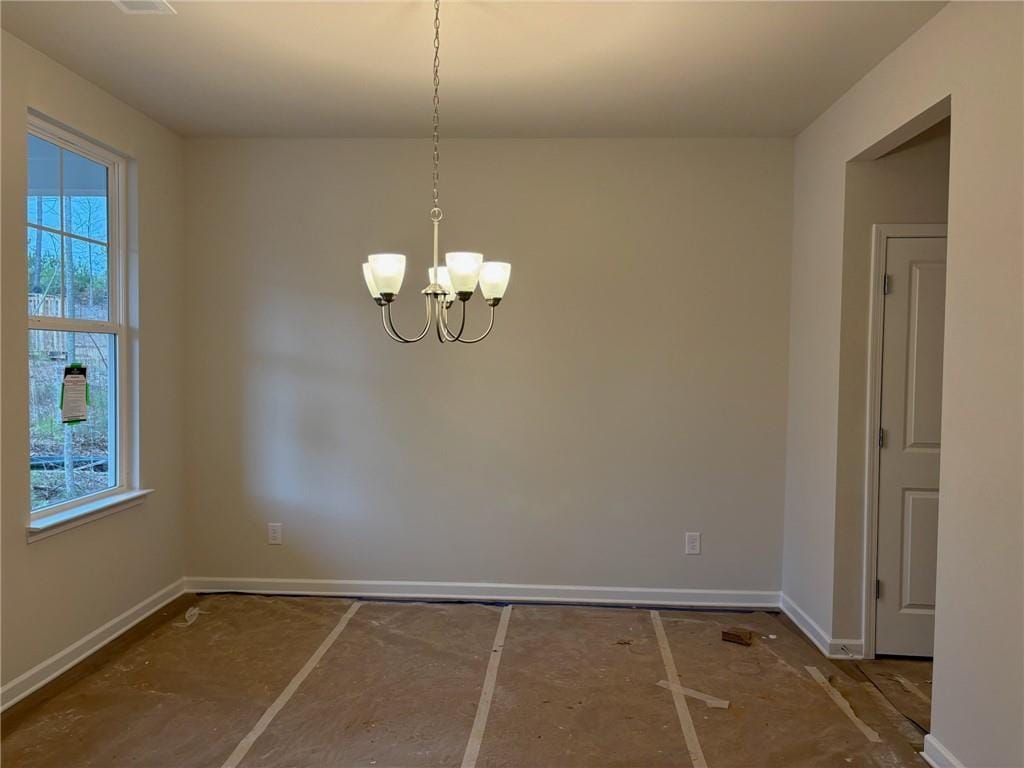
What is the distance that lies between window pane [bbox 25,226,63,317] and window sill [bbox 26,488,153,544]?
0.90m

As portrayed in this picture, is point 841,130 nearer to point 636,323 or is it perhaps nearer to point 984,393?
point 636,323

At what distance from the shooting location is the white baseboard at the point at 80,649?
2680mm

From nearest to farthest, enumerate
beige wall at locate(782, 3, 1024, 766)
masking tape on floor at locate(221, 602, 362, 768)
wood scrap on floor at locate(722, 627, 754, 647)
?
beige wall at locate(782, 3, 1024, 766), masking tape on floor at locate(221, 602, 362, 768), wood scrap on floor at locate(722, 627, 754, 647)

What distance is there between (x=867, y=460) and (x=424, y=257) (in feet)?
8.40

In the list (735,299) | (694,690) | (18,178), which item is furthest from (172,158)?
(694,690)

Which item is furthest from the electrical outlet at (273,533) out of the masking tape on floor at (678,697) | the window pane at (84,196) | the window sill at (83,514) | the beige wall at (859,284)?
the beige wall at (859,284)

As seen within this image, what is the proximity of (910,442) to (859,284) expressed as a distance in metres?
0.79

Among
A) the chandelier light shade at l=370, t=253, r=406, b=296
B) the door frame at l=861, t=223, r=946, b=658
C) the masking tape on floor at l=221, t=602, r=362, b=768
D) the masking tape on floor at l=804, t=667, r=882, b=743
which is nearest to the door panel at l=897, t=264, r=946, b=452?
the door frame at l=861, t=223, r=946, b=658

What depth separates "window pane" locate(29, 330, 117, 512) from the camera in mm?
2887

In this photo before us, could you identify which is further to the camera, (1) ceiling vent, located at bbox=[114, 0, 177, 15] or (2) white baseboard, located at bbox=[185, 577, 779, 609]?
(2) white baseboard, located at bbox=[185, 577, 779, 609]

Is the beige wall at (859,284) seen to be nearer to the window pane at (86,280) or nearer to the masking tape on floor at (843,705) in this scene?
the masking tape on floor at (843,705)

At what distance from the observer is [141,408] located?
3518 millimetres

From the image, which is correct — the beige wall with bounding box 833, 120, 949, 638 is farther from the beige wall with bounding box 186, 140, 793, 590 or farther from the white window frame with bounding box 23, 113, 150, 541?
the white window frame with bounding box 23, 113, 150, 541

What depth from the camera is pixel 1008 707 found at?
1.97m
